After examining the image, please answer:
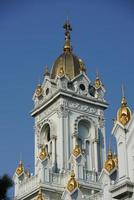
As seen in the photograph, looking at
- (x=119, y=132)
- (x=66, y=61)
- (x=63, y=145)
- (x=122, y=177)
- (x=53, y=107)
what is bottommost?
(x=122, y=177)

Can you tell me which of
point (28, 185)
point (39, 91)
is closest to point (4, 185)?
point (28, 185)

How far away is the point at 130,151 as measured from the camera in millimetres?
34719

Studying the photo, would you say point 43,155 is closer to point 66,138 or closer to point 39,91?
point 66,138

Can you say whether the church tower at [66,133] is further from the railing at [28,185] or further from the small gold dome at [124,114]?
the small gold dome at [124,114]

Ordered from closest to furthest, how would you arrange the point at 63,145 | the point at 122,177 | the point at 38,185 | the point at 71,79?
1. the point at 122,177
2. the point at 38,185
3. the point at 63,145
4. the point at 71,79

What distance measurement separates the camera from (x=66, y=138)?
172 ft

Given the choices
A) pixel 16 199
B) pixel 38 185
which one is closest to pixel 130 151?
pixel 38 185

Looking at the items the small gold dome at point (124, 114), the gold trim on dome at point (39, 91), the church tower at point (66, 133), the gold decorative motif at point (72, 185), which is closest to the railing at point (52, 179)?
the church tower at point (66, 133)

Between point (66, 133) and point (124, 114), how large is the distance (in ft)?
56.3

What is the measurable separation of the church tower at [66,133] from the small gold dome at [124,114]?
12422mm

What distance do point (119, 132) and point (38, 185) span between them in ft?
46.6

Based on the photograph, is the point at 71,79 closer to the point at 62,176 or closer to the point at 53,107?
the point at 53,107

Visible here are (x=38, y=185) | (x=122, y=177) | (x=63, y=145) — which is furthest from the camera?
(x=63, y=145)

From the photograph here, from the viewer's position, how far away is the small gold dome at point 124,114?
35500 millimetres
